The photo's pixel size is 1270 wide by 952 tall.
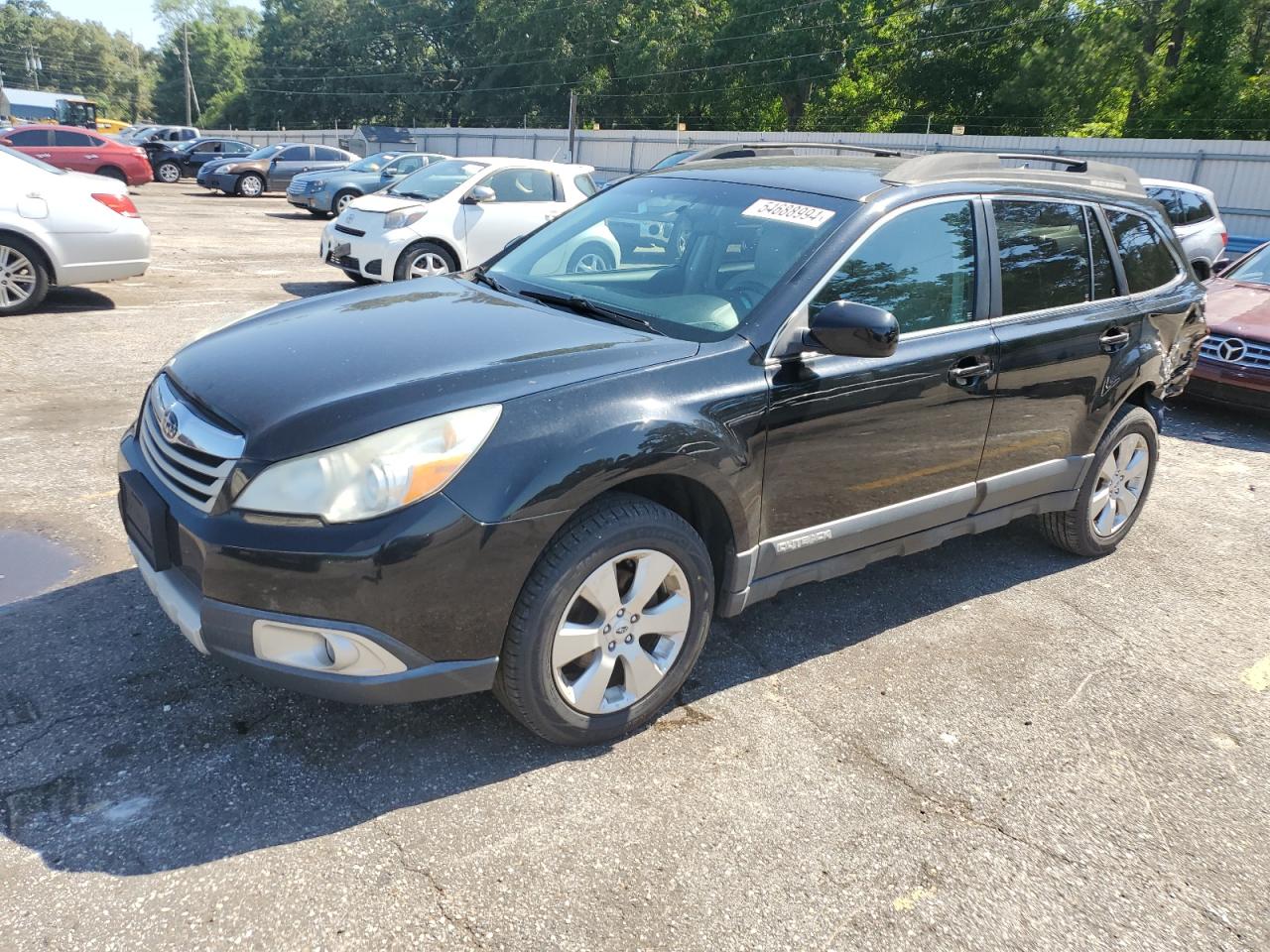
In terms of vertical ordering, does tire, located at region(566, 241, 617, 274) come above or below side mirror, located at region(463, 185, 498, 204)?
above

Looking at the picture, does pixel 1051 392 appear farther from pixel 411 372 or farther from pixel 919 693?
pixel 411 372

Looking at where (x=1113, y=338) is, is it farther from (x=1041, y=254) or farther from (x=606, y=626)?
(x=606, y=626)

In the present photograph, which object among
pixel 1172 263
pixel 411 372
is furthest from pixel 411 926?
pixel 1172 263

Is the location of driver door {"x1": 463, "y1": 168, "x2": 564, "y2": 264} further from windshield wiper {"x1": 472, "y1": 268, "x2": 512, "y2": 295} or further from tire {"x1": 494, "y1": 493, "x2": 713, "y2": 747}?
tire {"x1": 494, "y1": 493, "x2": 713, "y2": 747}

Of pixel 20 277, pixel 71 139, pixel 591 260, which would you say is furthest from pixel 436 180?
pixel 71 139

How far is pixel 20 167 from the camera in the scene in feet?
27.7

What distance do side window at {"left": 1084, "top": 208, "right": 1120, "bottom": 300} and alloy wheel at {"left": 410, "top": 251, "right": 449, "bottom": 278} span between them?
758 cm

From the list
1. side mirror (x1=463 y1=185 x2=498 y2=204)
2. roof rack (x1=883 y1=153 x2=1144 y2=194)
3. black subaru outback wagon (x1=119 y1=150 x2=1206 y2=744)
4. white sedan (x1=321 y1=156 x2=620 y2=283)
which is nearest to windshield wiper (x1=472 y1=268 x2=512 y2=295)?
black subaru outback wagon (x1=119 y1=150 x2=1206 y2=744)

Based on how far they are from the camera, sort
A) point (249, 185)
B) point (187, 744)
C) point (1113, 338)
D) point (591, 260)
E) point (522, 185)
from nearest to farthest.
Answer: point (187, 744) < point (591, 260) < point (1113, 338) < point (522, 185) < point (249, 185)

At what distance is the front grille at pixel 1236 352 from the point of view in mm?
7316

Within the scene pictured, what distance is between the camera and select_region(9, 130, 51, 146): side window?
22.1 m

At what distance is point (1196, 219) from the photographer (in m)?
12.9

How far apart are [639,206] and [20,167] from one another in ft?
22.9

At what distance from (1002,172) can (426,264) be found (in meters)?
7.63
